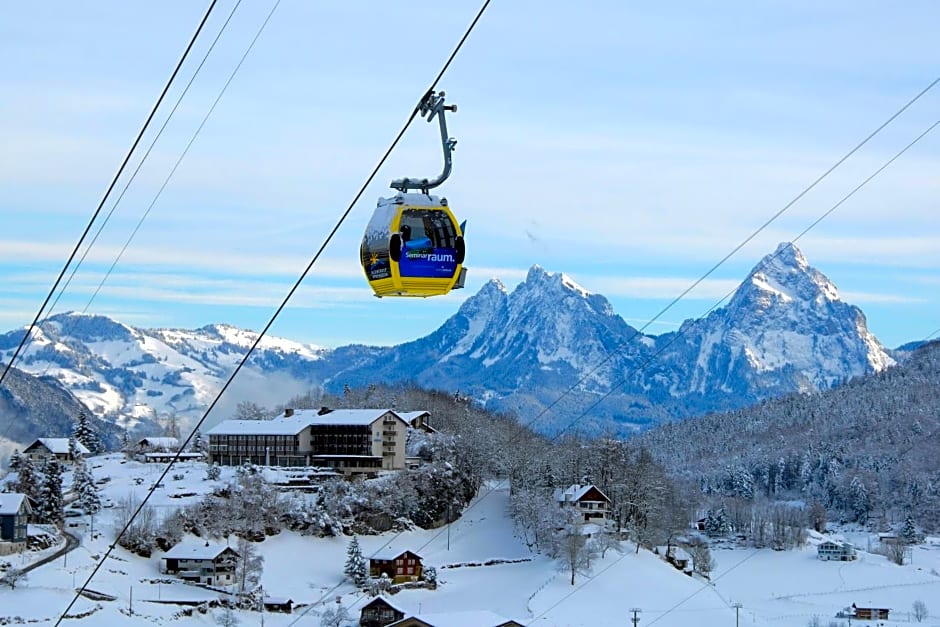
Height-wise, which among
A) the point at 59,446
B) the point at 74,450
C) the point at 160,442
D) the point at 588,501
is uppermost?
the point at 160,442

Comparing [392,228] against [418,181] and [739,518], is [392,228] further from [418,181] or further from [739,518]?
[739,518]

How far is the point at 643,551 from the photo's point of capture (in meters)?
113

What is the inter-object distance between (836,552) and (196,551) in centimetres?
6775

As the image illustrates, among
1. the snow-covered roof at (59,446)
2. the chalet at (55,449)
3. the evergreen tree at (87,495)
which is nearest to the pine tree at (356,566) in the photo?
the evergreen tree at (87,495)

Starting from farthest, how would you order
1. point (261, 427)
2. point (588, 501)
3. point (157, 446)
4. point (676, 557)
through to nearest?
point (157, 446) < point (261, 427) < point (676, 557) < point (588, 501)

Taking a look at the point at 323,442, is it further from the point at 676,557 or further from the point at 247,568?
the point at 247,568

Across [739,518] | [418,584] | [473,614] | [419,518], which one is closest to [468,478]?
[419,518]

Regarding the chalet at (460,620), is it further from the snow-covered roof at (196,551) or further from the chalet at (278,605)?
the snow-covered roof at (196,551)

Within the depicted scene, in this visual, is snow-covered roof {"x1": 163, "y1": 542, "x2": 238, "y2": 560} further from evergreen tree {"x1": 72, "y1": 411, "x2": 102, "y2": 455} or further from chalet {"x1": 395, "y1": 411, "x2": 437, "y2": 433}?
evergreen tree {"x1": 72, "y1": 411, "x2": 102, "y2": 455}

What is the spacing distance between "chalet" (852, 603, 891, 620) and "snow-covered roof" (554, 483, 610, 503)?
18707 mm

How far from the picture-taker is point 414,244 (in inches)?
1133

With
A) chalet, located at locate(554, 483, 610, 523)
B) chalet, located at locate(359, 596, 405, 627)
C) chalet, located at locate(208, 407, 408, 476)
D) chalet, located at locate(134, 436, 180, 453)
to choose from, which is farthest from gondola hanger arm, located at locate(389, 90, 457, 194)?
chalet, located at locate(134, 436, 180, 453)

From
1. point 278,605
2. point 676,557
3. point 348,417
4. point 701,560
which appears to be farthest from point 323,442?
point 278,605

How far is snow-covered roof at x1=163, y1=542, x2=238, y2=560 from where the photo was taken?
97.6 meters
